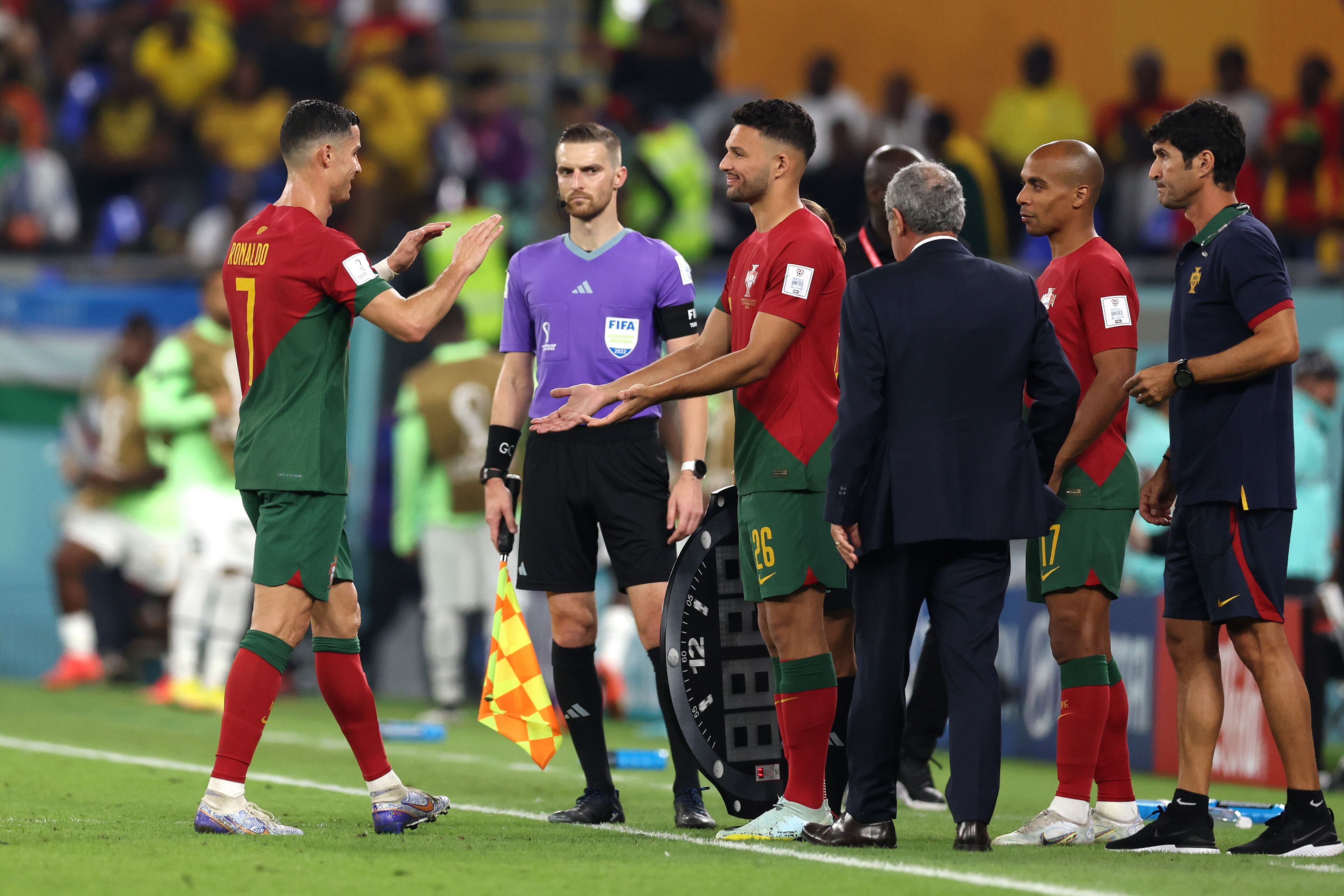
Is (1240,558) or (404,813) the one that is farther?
(404,813)

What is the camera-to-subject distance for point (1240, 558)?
5797 millimetres

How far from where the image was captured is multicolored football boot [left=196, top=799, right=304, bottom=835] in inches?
229

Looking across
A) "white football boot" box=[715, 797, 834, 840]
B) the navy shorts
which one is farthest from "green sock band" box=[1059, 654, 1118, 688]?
"white football boot" box=[715, 797, 834, 840]

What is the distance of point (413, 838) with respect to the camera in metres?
5.91

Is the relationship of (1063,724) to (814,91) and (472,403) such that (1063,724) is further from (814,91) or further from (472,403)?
(814,91)

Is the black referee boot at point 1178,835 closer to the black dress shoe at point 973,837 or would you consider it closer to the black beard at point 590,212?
the black dress shoe at point 973,837

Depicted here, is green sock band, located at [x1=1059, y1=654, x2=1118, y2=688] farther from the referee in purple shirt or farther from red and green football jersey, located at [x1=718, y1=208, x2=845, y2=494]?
the referee in purple shirt

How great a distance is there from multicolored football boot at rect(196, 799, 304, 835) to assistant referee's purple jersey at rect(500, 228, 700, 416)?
1733 mm

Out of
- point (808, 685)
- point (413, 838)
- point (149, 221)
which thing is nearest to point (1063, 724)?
point (808, 685)

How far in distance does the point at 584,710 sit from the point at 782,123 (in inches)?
88.8

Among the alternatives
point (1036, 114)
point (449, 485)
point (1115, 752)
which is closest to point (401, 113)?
point (449, 485)

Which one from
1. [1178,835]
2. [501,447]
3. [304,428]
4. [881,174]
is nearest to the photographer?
[1178,835]

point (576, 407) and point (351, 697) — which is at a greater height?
point (576, 407)

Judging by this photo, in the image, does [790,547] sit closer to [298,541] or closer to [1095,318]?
[1095,318]
